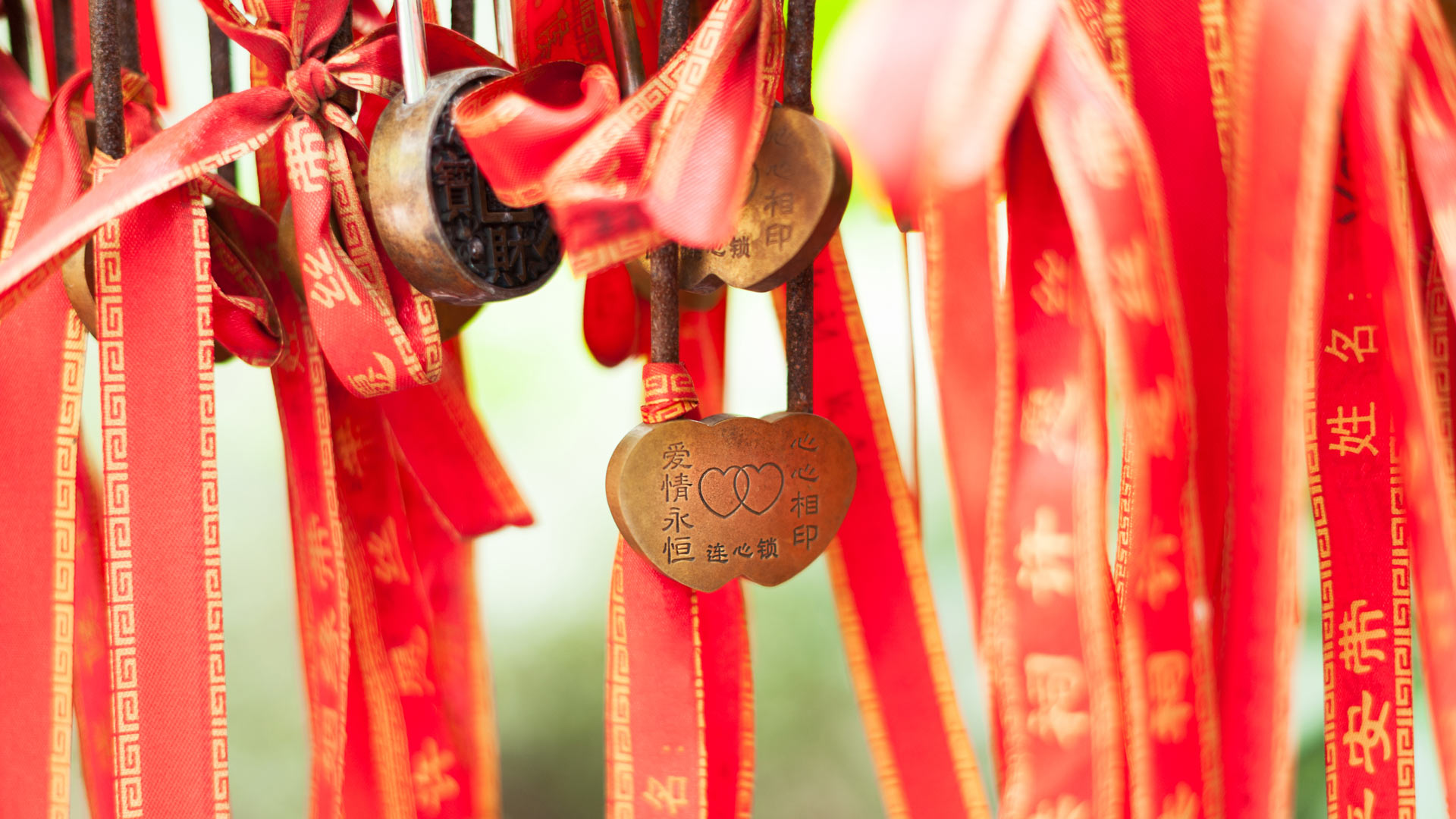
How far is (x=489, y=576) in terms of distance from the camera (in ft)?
2.29

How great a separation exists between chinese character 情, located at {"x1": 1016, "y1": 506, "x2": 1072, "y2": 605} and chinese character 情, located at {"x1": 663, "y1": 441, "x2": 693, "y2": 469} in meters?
0.11

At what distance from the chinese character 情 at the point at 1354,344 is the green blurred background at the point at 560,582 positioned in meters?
0.33

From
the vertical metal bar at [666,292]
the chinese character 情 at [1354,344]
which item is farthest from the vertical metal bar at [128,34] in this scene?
the chinese character 情 at [1354,344]

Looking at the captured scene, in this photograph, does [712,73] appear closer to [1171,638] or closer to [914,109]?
[914,109]

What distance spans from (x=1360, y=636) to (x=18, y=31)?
63cm

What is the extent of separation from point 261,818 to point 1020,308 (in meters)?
0.62

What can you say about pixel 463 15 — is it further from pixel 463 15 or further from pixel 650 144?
pixel 650 144

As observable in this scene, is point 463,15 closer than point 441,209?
No

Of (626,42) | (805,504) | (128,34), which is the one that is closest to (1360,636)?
(805,504)

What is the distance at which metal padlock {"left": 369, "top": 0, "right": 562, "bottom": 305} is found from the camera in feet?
1.11

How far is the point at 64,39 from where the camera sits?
495 millimetres

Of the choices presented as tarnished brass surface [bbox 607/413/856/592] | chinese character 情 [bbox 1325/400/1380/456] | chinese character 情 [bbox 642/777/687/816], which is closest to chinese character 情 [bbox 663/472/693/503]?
tarnished brass surface [bbox 607/413/856/592]

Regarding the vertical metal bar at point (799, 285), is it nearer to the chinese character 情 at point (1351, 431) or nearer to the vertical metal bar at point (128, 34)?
the chinese character 情 at point (1351, 431)

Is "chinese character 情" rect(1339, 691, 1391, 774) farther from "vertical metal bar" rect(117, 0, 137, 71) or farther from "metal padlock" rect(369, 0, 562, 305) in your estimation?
"vertical metal bar" rect(117, 0, 137, 71)
